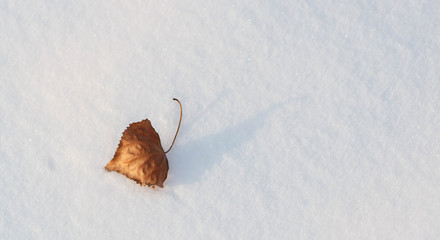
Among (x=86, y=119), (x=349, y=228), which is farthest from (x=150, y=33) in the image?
(x=349, y=228)

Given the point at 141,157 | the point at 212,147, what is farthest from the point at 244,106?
the point at 141,157

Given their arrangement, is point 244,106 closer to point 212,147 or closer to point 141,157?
point 212,147

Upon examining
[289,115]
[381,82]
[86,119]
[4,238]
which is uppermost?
[381,82]

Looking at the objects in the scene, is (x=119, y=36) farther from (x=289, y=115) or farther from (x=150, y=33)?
(x=289, y=115)
